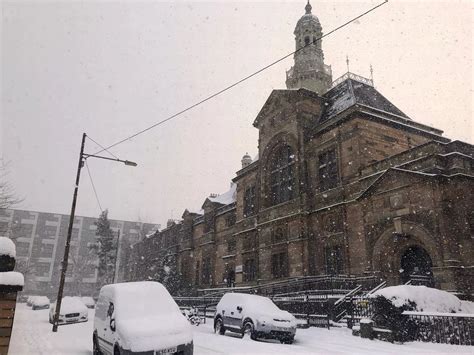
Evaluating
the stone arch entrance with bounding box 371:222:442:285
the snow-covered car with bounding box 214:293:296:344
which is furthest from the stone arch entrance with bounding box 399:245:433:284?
the snow-covered car with bounding box 214:293:296:344

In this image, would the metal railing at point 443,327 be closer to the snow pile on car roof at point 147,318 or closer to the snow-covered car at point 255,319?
the snow-covered car at point 255,319

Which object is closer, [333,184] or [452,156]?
[452,156]

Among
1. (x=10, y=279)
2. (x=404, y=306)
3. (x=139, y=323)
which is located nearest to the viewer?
(x=10, y=279)

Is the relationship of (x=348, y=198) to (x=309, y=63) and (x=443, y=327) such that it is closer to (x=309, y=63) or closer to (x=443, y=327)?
(x=443, y=327)

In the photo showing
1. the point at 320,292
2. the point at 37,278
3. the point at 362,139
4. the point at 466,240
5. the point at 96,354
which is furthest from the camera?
the point at 37,278

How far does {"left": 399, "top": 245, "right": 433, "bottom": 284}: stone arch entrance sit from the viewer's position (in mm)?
19922

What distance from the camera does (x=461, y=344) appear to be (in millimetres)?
12734

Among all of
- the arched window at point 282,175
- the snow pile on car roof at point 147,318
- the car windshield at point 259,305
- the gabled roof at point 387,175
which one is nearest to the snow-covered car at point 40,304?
the arched window at point 282,175

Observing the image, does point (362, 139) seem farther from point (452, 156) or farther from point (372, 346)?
point (372, 346)

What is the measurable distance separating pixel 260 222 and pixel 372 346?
64.3 feet

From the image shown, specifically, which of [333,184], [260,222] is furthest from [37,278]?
[333,184]

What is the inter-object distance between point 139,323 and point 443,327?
34.6ft

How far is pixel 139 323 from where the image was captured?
8516mm

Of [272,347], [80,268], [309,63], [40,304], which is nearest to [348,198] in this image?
[272,347]
